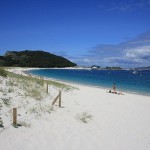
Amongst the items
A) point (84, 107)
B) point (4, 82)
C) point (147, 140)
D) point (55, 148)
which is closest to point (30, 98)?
point (4, 82)

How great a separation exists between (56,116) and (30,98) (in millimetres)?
3152

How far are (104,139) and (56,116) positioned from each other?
4270 mm

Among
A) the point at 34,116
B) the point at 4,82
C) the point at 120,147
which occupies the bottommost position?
the point at 120,147

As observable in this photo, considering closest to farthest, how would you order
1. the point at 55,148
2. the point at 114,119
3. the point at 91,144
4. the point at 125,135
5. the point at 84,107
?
the point at 55,148, the point at 91,144, the point at 125,135, the point at 114,119, the point at 84,107

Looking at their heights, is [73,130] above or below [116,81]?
below

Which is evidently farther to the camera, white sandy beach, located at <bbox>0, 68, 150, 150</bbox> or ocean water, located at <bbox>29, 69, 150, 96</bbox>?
ocean water, located at <bbox>29, 69, 150, 96</bbox>

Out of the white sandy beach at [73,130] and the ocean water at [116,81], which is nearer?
the white sandy beach at [73,130]

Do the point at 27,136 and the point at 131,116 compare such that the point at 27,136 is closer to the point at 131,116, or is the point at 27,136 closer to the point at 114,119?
the point at 114,119

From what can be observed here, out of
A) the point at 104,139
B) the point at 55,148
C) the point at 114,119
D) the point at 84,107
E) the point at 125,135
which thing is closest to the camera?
the point at 55,148

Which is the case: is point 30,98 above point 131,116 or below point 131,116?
above

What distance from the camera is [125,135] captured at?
594 inches

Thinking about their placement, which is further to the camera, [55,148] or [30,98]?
[30,98]

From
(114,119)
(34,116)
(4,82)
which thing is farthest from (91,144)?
(4,82)

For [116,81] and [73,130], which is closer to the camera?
[73,130]
